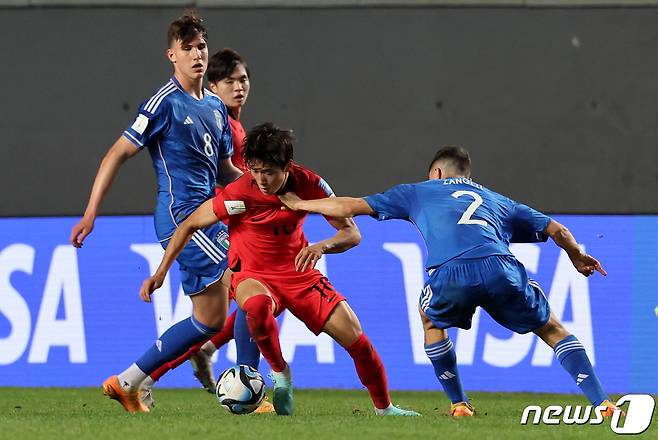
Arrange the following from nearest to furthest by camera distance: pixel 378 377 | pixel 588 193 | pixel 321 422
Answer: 1. pixel 321 422
2. pixel 378 377
3. pixel 588 193

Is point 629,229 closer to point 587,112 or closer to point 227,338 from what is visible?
point 587,112

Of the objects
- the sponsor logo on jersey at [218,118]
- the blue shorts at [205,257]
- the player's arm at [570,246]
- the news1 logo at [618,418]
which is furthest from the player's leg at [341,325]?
the sponsor logo on jersey at [218,118]

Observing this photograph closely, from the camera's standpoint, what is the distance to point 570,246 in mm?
5680

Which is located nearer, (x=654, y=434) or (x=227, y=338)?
(x=654, y=434)

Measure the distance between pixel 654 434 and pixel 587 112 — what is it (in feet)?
16.5

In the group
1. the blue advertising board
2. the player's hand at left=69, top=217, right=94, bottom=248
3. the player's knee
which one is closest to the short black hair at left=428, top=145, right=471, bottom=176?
the player's knee

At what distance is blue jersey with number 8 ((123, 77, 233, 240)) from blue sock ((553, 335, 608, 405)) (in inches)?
76.2

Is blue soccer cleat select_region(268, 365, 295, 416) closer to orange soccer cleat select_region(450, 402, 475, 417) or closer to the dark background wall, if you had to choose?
orange soccer cleat select_region(450, 402, 475, 417)

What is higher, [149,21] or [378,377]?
[149,21]

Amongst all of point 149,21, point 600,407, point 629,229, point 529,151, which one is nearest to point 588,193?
point 529,151

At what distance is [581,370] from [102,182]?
2.39 metres

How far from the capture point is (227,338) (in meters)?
7.34

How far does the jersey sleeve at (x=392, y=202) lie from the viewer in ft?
18.6

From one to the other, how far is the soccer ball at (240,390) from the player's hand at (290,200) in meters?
0.77
